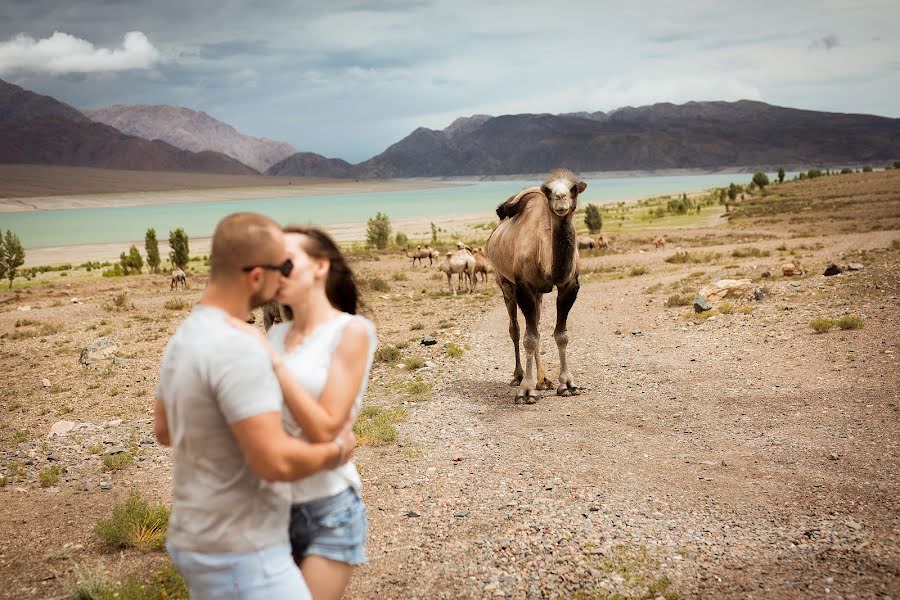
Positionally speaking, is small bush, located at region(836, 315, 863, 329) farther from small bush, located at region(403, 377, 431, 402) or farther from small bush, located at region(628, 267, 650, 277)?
small bush, located at region(628, 267, 650, 277)

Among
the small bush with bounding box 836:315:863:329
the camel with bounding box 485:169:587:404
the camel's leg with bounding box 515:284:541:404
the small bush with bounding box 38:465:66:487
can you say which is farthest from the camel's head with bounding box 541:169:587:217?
the small bush with bounding box 38:465:66:487

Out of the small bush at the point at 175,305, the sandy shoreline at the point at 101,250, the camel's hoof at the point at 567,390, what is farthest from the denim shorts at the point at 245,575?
the sandy shoreline at the point at 101,250

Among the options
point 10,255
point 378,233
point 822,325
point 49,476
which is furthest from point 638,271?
point 10,255

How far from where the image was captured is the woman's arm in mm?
2699

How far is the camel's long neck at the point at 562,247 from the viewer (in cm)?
1019

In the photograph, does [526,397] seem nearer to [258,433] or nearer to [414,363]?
[414,363]

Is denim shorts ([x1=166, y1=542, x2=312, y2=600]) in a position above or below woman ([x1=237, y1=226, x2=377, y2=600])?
below

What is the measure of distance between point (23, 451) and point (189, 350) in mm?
9479

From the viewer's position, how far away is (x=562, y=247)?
10258 millimetres

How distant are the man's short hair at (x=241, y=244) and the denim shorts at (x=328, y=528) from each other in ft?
3.35

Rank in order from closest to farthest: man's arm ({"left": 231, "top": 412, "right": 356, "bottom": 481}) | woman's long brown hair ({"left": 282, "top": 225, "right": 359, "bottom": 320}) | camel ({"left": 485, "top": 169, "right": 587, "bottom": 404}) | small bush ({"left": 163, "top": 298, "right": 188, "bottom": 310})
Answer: man's arm ({"left": 231, "top": 412, "right": 356, "bottom": 481}) < woman's long brown hair ({"left": 282, "top": 225, "right": 359, "bottom": 320}) < camel ({"left": 485, "top": 169, "right": 587, "bottom": 404}) < small bush ({"left": 163, "top": 298, "right": 188, "bottom": 310})

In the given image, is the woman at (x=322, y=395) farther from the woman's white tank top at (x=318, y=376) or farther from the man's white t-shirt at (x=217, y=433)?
the man's white t-shirt at (x=217, y=433)

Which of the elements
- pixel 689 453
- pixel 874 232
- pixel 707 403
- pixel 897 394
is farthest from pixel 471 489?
pixel 874 232

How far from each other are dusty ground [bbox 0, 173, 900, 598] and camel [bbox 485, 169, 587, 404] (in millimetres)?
694
